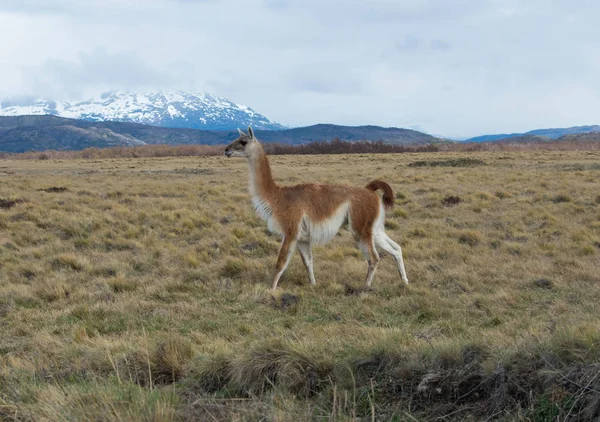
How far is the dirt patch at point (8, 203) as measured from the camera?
15332 mm

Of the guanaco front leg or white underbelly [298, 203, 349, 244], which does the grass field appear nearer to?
the guanaco front leg

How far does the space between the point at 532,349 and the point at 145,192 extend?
17881mm

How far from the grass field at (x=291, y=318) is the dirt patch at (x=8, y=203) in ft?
0.94

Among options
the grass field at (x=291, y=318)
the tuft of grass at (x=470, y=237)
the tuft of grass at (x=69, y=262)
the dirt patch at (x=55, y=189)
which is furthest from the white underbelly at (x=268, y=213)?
the dirt patch at (x=55, y=189)

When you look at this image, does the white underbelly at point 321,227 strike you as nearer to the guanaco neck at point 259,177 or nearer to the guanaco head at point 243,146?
the guanaco neck at point 259,177

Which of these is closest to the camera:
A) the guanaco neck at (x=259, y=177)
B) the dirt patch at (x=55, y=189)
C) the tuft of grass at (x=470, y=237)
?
the guanaco neck at (x=259, y=177)

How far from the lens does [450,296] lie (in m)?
7.48

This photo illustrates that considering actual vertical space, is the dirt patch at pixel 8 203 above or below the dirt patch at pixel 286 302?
above

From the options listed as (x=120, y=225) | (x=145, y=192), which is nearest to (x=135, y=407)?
(x=120, y=225)

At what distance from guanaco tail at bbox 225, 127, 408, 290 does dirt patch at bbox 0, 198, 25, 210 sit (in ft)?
33.3

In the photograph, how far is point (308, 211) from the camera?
810 cm

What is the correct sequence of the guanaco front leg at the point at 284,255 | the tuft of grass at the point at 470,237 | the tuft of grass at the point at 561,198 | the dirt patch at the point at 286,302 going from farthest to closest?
the tuft of grass at the point at 561,198 < the tuft of grass at the point at 470,237 < the guanaco front leg at the point at 284,255 < the dirt patch at the point at 286,302

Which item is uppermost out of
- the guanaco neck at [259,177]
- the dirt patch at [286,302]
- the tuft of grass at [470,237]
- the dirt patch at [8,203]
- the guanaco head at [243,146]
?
the guanaco head at [243,146]

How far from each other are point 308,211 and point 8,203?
11580 millimetres
